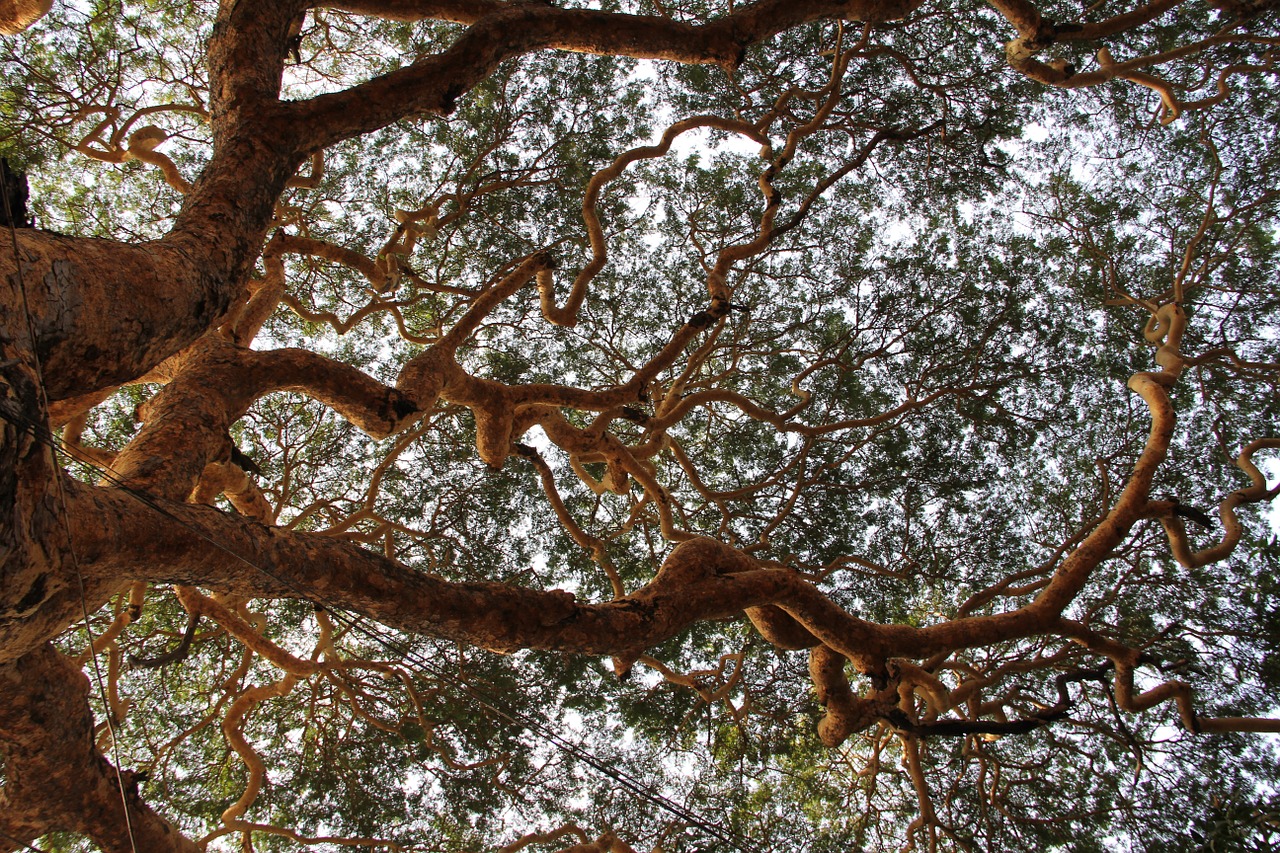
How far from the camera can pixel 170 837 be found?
372cm

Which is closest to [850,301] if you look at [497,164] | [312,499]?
[497,164]

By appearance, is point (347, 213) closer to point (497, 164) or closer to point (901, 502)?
point (497, 164)

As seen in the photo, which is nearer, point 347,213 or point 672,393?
point 672,393

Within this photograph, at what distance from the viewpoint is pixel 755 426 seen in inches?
285

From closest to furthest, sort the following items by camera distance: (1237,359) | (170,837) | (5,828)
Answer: (5,828) < (170,837) < (1237,359)

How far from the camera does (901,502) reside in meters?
6.78

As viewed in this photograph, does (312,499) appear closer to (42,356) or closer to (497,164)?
(497,164)

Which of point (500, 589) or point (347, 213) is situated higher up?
point (347, 213)

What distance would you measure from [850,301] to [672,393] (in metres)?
2.51

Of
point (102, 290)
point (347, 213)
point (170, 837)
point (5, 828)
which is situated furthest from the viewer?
point (347, 213)

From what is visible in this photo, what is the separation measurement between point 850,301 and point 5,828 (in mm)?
6566

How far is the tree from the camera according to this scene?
16.2 ft

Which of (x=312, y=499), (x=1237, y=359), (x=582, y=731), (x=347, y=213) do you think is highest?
(x=347, y=213)

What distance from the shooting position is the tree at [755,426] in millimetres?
4949
